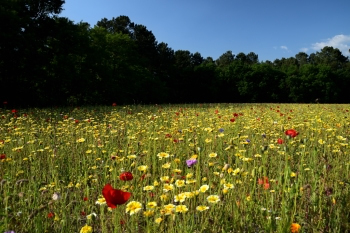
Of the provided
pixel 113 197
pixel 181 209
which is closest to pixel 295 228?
pixel 181 209

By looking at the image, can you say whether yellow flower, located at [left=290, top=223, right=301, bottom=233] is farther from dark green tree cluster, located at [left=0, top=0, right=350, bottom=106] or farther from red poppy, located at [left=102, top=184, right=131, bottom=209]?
dark green tree cluster, located at [left=0, top=0, right=350, bottom=106]

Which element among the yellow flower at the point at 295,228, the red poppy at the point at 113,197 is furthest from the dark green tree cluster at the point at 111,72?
the red poppy at the point at 113,197

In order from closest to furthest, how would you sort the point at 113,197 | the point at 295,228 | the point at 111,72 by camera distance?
the point at 113,197 → the point at 295,228 → the point at 111,72

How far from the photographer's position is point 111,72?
27656mm

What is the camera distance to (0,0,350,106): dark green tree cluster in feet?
60.1

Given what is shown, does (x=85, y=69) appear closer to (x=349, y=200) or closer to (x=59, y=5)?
(x=59, y=5)

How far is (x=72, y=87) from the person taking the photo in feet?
73.7

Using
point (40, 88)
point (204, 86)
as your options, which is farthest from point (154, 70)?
point (40, 88)

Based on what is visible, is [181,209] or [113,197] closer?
[113,197]

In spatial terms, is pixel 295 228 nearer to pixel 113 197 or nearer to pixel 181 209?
pixel 181 209

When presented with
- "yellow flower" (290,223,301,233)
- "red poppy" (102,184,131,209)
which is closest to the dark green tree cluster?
"yellow flower" (290,223,301,233)

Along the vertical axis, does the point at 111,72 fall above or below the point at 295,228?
above

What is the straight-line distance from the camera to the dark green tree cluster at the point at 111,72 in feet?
60.1

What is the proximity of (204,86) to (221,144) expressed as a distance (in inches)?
1625
